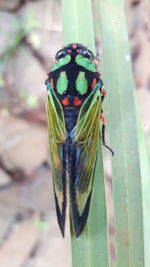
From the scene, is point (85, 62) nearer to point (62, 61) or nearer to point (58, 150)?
point (62, 61)

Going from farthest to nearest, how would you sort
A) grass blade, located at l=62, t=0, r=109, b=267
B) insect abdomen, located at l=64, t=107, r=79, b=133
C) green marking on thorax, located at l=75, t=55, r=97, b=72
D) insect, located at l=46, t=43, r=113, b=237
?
green marking on thorax, located at l=75, t=55, r=97, b=72, insect abdomen, located at l=64, t=107, r=79, b=133, insect, located at l=46, t=43, r=113, b=237, grass blade, located at l=62, t=0, r=109, b=267

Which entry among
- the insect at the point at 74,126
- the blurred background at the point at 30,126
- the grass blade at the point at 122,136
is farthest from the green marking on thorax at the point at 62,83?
the blurred background at the point at 30,126

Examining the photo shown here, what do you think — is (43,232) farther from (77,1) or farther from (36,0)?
(77,1)

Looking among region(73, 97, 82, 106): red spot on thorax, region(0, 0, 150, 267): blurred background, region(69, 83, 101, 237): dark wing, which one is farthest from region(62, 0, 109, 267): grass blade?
region(0, 0, 150, 267): blurred background

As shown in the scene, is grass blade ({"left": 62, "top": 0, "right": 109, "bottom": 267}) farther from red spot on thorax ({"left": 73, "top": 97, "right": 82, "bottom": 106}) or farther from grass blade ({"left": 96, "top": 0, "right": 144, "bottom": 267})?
red spot on thorax ({"left": 73, "top": 97, "right": 82, "bottom": 106})

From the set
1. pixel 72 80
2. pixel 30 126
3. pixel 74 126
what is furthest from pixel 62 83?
pixel 30 126
